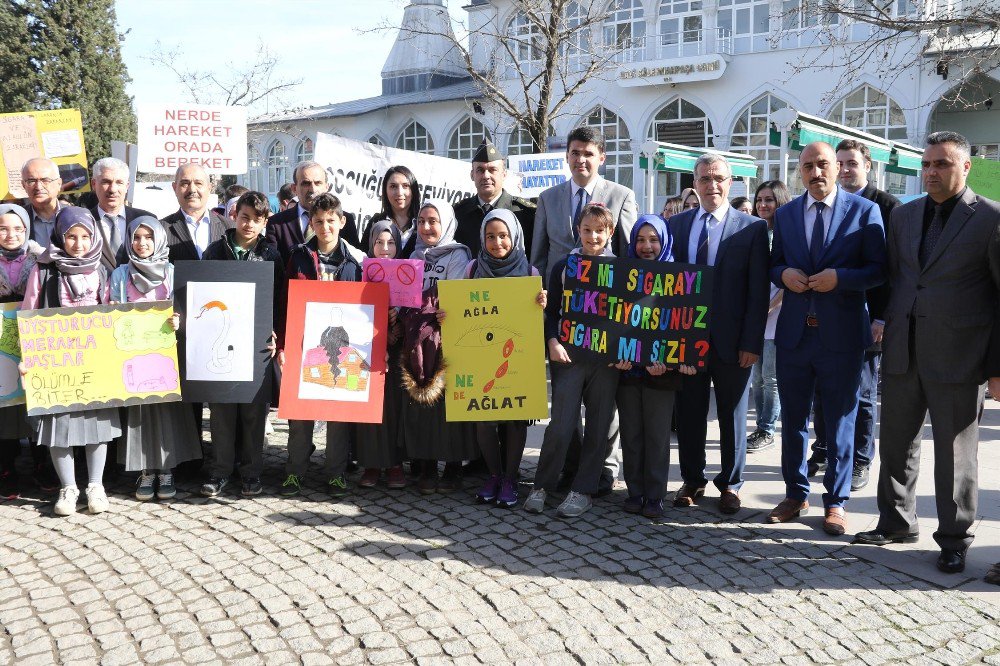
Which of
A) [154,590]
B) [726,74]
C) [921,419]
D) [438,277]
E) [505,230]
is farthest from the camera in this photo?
[726,74]

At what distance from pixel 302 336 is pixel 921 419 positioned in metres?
3.70

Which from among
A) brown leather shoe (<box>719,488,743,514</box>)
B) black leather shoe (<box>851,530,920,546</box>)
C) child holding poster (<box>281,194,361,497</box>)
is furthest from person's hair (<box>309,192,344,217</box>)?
black leather shoe (<box>851,530,920,546</box>)

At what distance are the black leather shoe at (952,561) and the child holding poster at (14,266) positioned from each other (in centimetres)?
567

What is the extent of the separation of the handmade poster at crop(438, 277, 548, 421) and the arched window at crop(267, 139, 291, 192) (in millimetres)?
43777

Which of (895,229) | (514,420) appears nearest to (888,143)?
(895,229)

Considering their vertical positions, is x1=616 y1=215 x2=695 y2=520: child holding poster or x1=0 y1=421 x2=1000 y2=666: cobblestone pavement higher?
x1=616 y1=215 x2=695 y2=520: child holding poster

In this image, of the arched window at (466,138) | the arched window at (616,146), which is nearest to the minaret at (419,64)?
the arched window at (466,138)

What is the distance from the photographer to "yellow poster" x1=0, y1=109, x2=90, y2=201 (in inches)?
324

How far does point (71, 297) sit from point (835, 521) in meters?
4.86

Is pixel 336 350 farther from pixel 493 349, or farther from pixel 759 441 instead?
pixel 759 441

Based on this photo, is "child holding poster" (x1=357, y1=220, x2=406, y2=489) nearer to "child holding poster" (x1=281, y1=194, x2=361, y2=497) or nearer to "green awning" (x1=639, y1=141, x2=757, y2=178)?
"child holding poster" (x1=281, y1=194, x2=361, y2=497)

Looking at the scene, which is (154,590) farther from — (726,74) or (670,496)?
(726,74)

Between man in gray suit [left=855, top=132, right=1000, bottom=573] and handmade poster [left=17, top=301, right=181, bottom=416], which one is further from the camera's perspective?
handmade poster [left=17, top=301, right=181, bottom=416]

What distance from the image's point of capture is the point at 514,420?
532 centimetres
